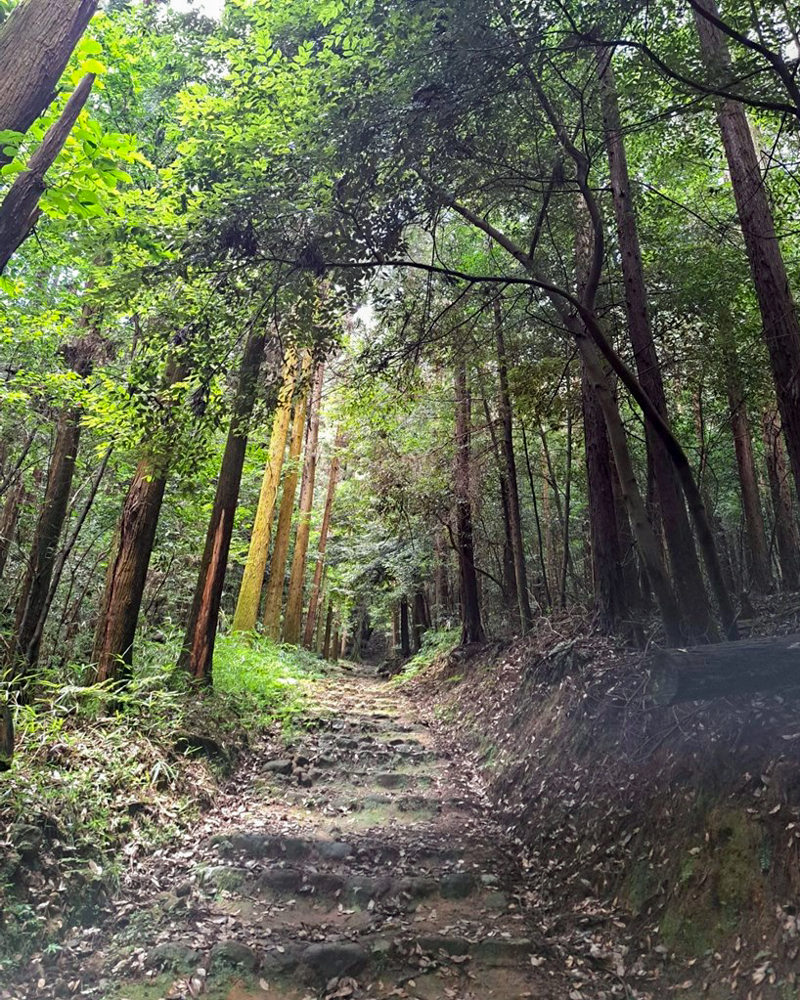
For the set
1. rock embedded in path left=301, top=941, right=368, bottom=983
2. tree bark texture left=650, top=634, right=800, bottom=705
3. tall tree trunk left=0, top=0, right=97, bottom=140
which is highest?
tall tree trunk left=0, top=0, right=97, bottom=140

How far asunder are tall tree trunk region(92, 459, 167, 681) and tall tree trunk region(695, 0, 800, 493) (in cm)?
664

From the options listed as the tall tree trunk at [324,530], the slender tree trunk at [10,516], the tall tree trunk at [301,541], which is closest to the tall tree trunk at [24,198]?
the slender tree trunk at [10,516]

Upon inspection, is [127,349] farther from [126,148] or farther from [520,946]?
[520,946]

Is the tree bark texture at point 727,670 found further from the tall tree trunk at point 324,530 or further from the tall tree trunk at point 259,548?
the tall tree trunk at point 324,530

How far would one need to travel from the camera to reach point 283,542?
1534cm

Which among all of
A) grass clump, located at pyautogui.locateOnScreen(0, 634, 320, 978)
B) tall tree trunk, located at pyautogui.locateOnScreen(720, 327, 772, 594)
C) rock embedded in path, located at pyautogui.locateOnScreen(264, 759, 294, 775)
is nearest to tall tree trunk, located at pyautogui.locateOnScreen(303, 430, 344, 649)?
tall tree trunk, located at pyautogui.locateOnScreen(720, 327, 772, 594)

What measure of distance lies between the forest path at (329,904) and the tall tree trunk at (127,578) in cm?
194

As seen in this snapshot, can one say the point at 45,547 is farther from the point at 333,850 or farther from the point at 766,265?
the point at 766,265

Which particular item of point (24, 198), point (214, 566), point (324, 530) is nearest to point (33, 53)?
point (24, 198)

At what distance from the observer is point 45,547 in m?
7.27

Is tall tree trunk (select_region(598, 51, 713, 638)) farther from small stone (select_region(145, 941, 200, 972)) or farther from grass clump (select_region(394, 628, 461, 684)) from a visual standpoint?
grass clump (select_region(394, 628, 461, 684))

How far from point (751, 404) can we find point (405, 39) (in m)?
8.19

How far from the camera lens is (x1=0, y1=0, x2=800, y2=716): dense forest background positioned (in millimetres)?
4281

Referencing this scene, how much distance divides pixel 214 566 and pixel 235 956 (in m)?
5.28
